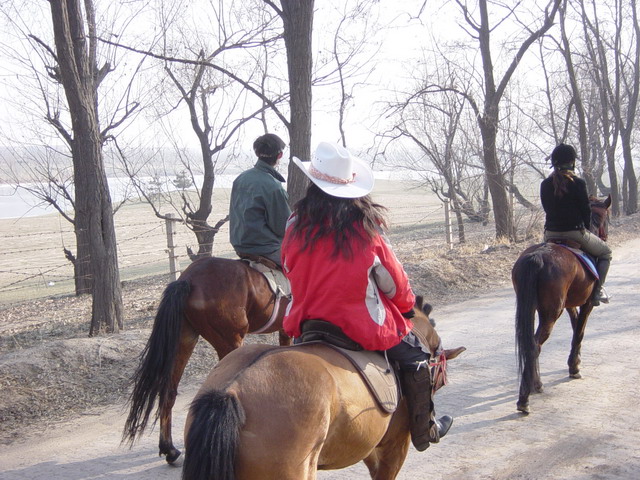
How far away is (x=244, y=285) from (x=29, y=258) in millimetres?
21732

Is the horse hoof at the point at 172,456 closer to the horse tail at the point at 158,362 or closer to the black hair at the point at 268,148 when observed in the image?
the horse tail at the point at 158,362

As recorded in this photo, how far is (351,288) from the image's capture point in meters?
3.21

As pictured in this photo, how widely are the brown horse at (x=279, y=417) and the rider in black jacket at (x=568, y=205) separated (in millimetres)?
4536

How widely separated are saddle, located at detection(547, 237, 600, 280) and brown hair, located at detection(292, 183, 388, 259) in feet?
14.1

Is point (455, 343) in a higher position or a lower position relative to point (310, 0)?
lower

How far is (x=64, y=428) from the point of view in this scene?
5824 millimetres

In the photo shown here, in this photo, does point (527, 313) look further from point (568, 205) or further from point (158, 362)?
point (158, 362)

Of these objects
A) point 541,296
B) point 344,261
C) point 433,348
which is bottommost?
point 541,296

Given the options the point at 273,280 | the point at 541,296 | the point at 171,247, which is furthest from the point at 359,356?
the point at 171,247

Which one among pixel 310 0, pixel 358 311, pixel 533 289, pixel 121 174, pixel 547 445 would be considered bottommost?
pixel 547 445

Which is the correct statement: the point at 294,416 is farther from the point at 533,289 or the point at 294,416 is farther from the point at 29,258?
the point at 29,258

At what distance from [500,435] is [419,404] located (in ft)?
7.16

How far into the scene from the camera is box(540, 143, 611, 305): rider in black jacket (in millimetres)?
6797

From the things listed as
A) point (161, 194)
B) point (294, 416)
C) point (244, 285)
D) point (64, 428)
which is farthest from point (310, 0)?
point (161, 194)
